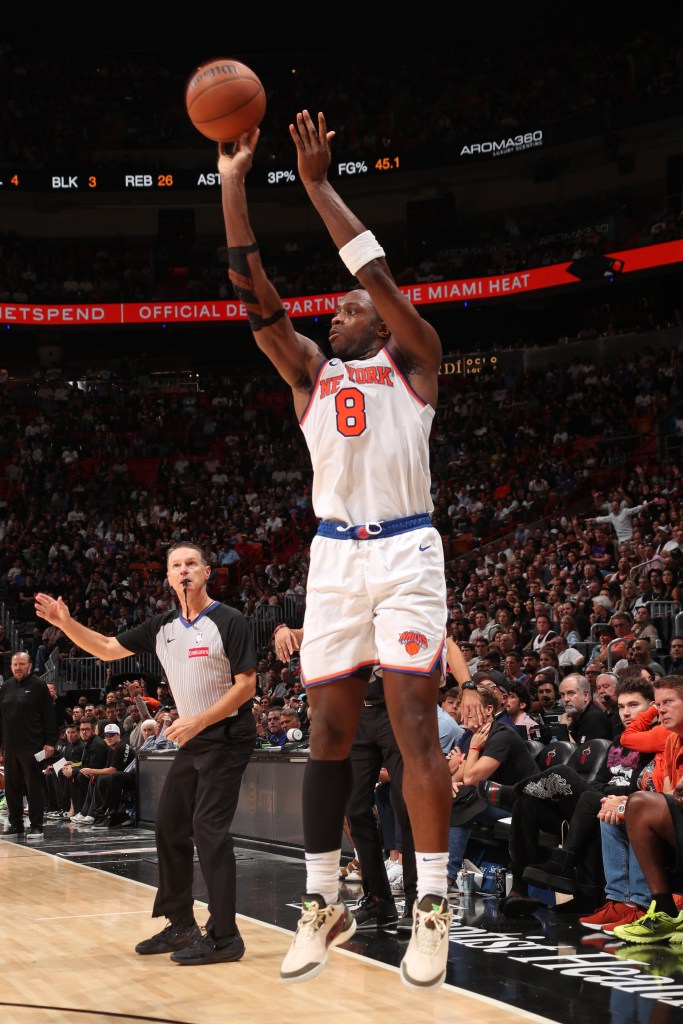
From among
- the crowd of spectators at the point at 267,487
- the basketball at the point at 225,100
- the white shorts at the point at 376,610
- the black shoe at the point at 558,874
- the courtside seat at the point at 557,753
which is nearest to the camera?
the white shorts at the point at 376,610

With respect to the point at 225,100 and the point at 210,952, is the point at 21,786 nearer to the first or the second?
the point at 210,952

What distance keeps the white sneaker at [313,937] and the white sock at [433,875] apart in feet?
0.95

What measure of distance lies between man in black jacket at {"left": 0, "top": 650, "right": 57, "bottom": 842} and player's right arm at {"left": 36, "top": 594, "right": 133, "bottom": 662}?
24.1 ft

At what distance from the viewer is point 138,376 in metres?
32.0

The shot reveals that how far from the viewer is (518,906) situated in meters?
7.12

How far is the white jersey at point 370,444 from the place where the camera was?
393cm

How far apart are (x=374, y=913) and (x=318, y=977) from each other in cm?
126

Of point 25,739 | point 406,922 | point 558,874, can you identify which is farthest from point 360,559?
point 25,739

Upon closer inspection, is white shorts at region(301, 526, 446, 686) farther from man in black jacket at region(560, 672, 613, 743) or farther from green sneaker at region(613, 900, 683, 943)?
man in black jacket at region(560, 672, 613, 743)

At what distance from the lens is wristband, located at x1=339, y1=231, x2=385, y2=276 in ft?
12.7

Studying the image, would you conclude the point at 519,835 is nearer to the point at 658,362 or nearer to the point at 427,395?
the point at 427,395

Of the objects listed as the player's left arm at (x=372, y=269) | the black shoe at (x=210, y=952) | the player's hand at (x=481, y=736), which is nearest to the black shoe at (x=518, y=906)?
the player's hand at (x=481, y=736)

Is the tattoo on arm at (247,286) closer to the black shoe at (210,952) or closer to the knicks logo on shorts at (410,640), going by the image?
the knicks logo on shorts at (410,640)

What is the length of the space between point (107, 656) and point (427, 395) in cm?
309
